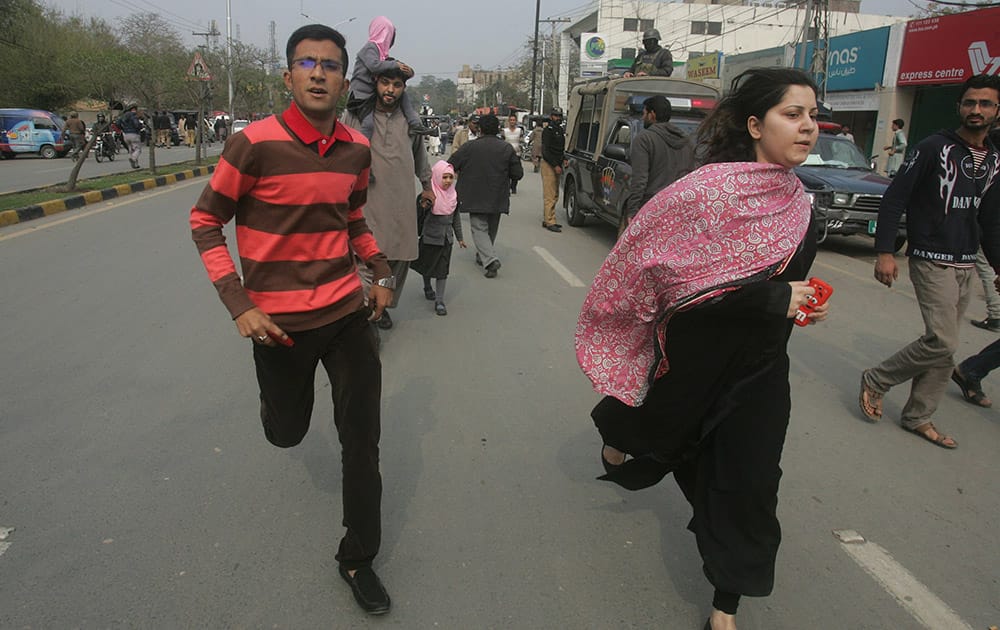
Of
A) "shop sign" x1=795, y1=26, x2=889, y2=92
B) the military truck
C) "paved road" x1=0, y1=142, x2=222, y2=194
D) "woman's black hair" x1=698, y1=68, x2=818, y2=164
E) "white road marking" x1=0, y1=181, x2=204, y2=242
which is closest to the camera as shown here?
"woman's black hair" x1=698, y1=68, x2=818, y2=164

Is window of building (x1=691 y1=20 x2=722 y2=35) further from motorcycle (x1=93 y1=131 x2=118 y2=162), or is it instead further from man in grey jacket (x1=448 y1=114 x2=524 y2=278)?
man in grey jacket (x1=448 y1=114 x2=524 y2=278)

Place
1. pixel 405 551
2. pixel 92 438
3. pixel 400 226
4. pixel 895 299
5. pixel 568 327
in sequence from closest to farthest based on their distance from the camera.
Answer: pixel 405 551
pixel 92 438
pixel 400 226
pixel 568 327
pixel 895 299

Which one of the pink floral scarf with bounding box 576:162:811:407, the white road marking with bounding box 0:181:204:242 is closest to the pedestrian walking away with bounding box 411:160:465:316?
the pink floral scarf with bounding box 576:162:811:407

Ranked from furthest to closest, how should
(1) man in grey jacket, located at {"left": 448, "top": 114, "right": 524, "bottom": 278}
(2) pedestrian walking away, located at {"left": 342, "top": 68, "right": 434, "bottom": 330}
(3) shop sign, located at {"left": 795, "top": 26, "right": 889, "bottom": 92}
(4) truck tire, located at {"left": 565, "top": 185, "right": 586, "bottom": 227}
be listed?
(3) shop sign, located at {"left": 795, "top": 26, "right": 889, "bottom": 92} → (4) truck tire, located at {"left": 565, "top": 185, "right": 586, "bottom": 227} → (1) man in grey jacket, located at {"left": 448, "top": 114, "right": 524, "bottom": 278} → (2) pedestrian walking away, located at {"left": 342, "top": 68, "right": 434, "bottom": 330}

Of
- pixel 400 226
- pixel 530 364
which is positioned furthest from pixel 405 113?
pixel 530 364

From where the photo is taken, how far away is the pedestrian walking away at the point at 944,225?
3734 mm

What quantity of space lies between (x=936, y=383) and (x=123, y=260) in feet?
25.4

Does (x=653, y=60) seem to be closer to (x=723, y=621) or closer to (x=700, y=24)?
(x=723, y=621)

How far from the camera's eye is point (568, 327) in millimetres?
5863

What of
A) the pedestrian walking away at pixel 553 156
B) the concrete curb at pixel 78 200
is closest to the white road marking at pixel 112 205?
the concrete curb at pixel 78 200

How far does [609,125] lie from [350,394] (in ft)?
28.8

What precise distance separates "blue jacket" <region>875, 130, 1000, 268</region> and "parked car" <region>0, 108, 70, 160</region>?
28440mm

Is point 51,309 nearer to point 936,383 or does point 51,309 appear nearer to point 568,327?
point 568,327

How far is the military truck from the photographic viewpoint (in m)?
9.42
